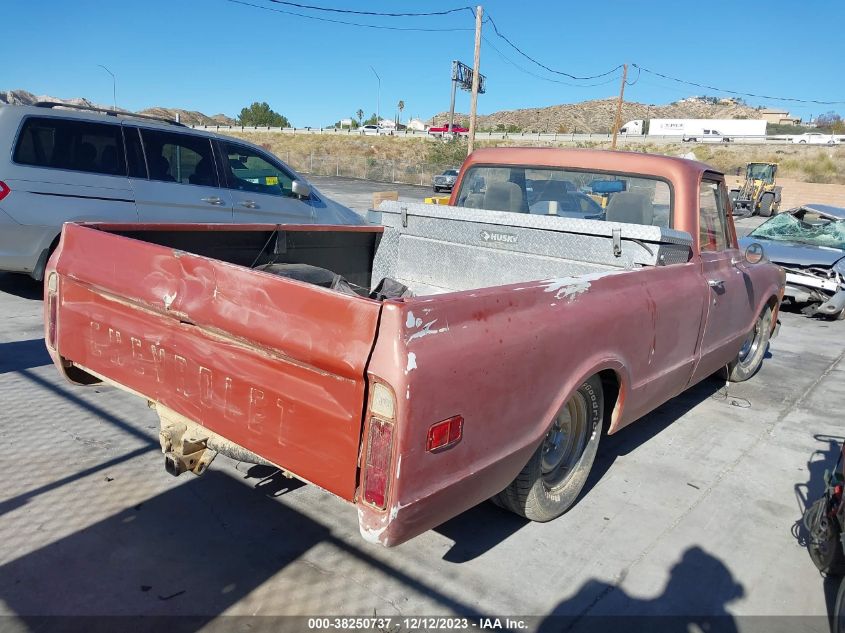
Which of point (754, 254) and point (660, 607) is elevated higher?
point (754, 254)

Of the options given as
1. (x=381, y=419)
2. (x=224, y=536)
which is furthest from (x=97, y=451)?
(x=381, y=419)

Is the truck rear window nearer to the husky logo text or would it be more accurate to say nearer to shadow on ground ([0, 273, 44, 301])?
the husky logo text

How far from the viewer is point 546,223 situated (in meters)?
4.21

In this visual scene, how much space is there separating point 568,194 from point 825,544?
2776mm

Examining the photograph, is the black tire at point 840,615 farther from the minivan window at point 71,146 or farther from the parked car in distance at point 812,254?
the parked car in distance at point 812,254

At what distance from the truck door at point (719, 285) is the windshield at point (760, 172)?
31.7 metres

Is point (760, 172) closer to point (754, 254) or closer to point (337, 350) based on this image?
point (754, 254)

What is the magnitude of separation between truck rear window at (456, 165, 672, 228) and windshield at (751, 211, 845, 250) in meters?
7.23

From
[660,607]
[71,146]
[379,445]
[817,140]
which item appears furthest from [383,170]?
[817,140]

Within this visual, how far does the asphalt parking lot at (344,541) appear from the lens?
A: 2717mm

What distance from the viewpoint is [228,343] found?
2600mm

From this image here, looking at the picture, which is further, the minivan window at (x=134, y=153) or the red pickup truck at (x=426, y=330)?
the minivan window at (x=134, y=153)

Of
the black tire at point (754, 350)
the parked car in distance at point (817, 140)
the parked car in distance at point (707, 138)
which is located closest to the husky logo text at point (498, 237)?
the black tire at point (754, 350)

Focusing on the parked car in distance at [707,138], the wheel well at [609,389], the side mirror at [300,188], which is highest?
the parked car in distance at [707,138]
